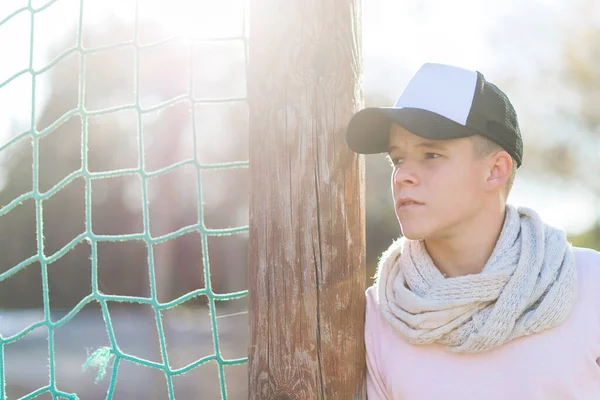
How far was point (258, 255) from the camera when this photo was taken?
1.72 meters

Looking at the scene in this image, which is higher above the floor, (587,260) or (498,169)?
(498,169)

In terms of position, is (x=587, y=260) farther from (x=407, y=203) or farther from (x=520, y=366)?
(x=407, y=203)

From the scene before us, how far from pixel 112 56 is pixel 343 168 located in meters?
14.9

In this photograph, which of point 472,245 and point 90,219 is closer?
point 472,245

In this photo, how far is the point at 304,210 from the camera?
1688 millimetres

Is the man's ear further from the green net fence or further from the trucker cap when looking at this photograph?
the green net fence

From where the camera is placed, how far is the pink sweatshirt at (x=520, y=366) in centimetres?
162

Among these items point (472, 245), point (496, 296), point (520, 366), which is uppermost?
point (472, 245)

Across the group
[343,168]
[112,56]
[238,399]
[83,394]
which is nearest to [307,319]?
[343,168]

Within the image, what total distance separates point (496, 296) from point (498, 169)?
302 mm

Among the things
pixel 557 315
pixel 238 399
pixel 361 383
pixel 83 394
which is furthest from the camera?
pixel 83 394

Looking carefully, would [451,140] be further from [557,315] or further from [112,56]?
[112,56]

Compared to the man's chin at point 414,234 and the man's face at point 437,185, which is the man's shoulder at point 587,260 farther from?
the man's chin at point 414,234

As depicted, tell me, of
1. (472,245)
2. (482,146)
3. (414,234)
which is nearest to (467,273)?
(472,245)
